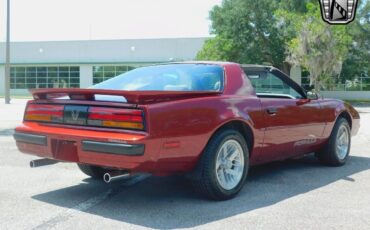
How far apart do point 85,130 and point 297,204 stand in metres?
2.11

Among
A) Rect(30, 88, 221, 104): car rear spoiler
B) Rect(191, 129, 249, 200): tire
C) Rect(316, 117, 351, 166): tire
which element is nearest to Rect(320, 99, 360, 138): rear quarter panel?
Rect(316, 117, 351, 166): tire

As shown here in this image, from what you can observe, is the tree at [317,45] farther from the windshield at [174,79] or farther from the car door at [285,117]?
the windshield at [174,79]

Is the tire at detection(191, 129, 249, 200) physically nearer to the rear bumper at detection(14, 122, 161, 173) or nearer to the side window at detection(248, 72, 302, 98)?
the rear bumper at detection(14, 122, 161, 173)

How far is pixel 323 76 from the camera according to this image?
31844 millimetres

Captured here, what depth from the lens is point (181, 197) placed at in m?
5.05

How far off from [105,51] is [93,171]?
43.7 metres

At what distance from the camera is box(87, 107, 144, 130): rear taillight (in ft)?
14.1

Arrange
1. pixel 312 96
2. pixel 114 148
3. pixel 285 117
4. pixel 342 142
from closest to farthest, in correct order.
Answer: pixel 114 148, pixel 285 117, pixel 312 96, pixel 342 142

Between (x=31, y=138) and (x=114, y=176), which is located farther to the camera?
(x=31, y=138)

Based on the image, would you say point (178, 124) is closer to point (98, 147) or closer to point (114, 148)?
point (114, 148)

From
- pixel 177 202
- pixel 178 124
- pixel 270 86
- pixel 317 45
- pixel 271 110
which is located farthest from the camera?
pixel 317 45

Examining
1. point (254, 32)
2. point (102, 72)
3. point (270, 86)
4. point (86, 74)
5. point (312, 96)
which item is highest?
point (254, 32)

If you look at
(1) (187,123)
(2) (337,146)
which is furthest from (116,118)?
(2) (337,146)

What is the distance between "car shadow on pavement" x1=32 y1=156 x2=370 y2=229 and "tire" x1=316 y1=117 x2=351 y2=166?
235mm
